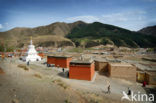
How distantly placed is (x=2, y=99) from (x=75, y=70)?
37.7ft

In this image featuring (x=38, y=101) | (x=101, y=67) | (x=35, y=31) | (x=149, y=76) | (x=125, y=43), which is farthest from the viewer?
(x=35, y=31)

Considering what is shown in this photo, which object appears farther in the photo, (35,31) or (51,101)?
(35,31)

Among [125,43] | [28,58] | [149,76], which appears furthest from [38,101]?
[125,43]

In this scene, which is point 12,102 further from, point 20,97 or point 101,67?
point 101,67

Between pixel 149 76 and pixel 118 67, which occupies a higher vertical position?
pixel 118 67

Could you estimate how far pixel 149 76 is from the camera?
53.3 feet

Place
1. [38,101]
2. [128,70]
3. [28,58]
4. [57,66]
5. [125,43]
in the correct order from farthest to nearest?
[125,43], [28,58], [57,66], [128,70], [38,101]

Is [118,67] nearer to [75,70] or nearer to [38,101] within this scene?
[75,70]

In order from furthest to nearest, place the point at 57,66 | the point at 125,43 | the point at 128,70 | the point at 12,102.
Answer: the point at 125,43 → the point at 57,66 → the point at 128,70 → the point at 12,102

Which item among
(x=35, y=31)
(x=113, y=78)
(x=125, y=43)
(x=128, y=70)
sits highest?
(x=35, y=31)

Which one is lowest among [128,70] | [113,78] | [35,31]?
[113,78]

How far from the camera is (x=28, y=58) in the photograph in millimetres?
32562

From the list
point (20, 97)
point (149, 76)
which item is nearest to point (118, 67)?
point (149, 76)

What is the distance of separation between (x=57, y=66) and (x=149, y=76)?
19.1m
